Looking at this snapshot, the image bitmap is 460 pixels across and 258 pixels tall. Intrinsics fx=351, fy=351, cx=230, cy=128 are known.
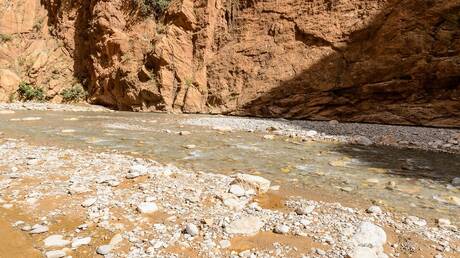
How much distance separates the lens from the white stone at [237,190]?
5.11 meters

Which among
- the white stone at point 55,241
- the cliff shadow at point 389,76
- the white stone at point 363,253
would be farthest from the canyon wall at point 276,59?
the white stone at point 55,241

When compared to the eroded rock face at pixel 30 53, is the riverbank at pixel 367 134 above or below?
below

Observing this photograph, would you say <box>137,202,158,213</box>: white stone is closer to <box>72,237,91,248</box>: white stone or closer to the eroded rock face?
<box>72,237,91,248</box>: white stone

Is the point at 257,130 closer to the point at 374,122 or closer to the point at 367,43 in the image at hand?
the point at 374,122

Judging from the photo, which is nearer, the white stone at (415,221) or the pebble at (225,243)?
the pebble at (225,243)

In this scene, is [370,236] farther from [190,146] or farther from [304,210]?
[190,146]

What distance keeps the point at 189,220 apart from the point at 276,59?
14452mm

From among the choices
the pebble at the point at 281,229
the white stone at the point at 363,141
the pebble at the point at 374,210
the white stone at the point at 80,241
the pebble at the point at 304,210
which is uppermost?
the white stone at the point at 363,141

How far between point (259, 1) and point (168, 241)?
17.5m

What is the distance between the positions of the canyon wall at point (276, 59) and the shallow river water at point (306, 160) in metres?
5.52

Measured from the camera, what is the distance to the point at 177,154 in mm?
7992

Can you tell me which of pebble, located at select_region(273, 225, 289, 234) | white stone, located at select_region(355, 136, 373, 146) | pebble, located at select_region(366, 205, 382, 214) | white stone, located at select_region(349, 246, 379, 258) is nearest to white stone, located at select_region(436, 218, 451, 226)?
pebble, located at select_region(366, 205, 382, 214)

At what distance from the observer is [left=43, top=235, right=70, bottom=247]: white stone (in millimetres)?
3646

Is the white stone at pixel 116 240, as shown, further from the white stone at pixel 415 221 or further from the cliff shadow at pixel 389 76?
the cliff shadow at pixel 389 76
